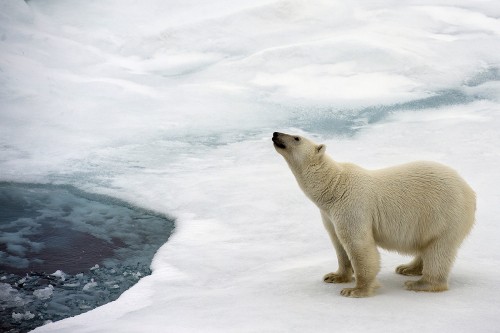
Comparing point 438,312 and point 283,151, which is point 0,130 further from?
point 438,312

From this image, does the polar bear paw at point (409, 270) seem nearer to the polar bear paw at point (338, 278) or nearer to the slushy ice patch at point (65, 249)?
the polar bear paw at point (338, 278)

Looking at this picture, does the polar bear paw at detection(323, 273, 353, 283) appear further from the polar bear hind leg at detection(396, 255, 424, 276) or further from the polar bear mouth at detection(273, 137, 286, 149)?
the polar bear mouth at detection(273, 137, 286, 149)

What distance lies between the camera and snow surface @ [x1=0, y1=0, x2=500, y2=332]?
11.2 ft

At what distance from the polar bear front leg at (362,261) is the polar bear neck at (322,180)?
251 mm

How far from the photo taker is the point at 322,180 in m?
3.65

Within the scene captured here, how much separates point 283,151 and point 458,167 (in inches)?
113

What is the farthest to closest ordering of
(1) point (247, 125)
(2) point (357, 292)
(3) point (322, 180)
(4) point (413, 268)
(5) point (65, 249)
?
(1) point (247, 125), (5) point (65, 249), (4) point (413, 268), (3) point (322, 180), (2) point (357, 292)

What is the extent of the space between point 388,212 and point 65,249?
2601 millimetres

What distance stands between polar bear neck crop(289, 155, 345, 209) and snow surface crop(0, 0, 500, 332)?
1.71ft

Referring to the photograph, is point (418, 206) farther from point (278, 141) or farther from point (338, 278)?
point (278, 141)

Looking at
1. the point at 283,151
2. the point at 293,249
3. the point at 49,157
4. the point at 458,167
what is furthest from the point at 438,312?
the point at 49,157

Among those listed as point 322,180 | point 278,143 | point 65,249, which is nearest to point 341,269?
point 322,180

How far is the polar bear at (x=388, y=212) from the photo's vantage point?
3438 mm

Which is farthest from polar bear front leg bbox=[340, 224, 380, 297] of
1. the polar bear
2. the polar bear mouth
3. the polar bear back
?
the polar bear mouth
